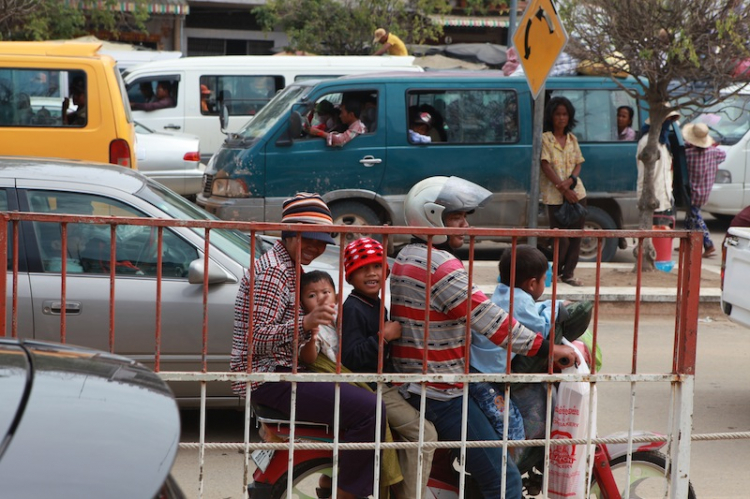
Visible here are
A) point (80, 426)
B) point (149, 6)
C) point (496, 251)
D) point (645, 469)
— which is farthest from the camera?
point (149, 6)

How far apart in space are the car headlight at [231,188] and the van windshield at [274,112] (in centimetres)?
52

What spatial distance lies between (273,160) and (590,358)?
22.1ft

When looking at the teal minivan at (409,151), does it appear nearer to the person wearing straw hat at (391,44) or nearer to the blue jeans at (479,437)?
the person wearing straw hat at (391,44)

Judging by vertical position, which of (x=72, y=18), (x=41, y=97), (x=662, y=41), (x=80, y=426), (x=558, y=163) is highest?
(x=72, y=18)

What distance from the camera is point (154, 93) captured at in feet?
49.5

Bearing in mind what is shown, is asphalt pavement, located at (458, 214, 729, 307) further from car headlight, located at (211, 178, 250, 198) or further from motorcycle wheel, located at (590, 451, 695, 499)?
motorcycle wheel, located at (590, 451, 695, 499)

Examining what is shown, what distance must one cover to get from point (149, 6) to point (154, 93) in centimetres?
1009

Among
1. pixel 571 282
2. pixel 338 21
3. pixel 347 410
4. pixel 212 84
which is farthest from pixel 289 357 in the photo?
pixel 338 21

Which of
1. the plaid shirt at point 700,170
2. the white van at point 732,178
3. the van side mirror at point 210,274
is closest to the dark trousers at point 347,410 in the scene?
the van side mirror at point 210,274

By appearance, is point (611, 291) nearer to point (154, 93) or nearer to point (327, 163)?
point (327, 163)

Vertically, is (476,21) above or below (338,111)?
above

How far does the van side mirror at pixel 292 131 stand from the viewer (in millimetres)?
10133

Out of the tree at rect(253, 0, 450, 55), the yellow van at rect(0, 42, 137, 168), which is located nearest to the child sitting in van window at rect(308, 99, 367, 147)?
the yellow van at rect(0, 42, 137, 168)


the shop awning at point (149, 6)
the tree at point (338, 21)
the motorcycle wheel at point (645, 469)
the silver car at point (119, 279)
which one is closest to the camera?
the motorcycle wheel at point (645, 469)
